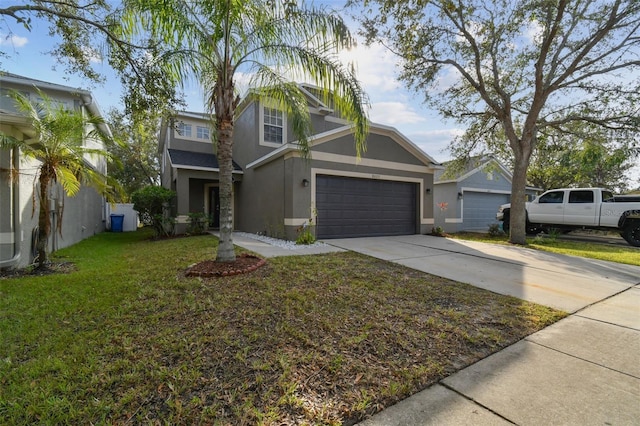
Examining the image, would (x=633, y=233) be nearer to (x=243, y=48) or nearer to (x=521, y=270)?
(x=521, y=270)

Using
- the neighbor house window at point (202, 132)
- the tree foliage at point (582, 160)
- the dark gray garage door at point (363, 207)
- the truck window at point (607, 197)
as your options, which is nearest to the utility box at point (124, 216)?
the neighbor house window at point (202, 132)

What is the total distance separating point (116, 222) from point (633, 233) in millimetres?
24418

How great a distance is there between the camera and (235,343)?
294 centimetres

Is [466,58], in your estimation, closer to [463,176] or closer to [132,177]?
[463,176]

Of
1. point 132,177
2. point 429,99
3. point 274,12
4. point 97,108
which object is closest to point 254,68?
point 274,12

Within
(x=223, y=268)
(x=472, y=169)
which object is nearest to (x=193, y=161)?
(x=223, y=268)

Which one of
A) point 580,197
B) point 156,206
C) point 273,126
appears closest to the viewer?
point 580,197

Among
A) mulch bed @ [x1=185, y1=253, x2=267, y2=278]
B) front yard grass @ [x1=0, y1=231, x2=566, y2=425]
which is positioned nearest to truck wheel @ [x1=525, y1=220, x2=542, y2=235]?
front yard grass @ [x1=0, y1=231, x2=566, y2=425]

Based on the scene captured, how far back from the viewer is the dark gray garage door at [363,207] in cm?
1013

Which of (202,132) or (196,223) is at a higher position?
(202,132)

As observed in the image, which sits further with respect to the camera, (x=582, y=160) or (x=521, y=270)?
(x=582, y=160)

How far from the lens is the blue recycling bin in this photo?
56.6 ft

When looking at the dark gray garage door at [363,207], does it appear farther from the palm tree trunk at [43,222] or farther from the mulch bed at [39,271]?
the palm tree trunk at [43,222]

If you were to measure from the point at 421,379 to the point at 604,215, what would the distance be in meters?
12.5
